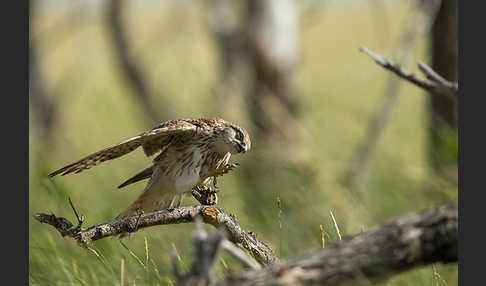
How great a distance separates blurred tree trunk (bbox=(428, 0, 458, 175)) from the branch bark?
7.97ft

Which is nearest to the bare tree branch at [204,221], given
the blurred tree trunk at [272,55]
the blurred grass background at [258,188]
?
the blurred grass background at [258,188]

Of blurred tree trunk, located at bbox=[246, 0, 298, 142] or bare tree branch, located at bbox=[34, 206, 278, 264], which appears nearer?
bare tree branch, located at bbox=[34, 206, 278, 264]

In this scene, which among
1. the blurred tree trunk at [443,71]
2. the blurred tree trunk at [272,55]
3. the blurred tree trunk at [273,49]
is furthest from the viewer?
the blurred tree trunk at [273,49]

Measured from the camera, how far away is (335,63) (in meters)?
19.8

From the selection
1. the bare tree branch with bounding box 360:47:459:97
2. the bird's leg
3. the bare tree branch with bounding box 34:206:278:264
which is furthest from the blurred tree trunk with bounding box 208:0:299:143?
the bare tree branch with bounding box 34:206:278:264

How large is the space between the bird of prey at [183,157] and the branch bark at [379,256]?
1317 millimetres

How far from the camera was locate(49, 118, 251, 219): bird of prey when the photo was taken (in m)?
3.07

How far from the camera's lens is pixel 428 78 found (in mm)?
2547

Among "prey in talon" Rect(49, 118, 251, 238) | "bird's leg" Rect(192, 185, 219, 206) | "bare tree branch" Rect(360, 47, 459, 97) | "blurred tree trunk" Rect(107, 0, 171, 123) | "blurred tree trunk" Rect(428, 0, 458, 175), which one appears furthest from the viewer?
"blurred tree trunk" Rect(107, 0, 171, 123)

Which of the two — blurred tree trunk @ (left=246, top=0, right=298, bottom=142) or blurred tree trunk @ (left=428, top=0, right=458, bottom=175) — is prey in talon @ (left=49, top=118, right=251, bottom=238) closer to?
blurred tree trunk @ (left=428, top=0, right=458, bottom=175)

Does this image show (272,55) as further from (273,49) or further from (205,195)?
(205,195)

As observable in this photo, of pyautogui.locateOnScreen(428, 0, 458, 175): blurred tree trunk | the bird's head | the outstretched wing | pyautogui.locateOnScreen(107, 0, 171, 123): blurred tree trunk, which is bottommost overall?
the outstretched wing

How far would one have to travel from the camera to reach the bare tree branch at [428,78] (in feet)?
8.18

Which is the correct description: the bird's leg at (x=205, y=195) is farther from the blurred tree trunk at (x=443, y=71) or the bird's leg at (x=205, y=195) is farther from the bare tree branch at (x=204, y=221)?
the blurred tree trunk at (x=443, y=71)
